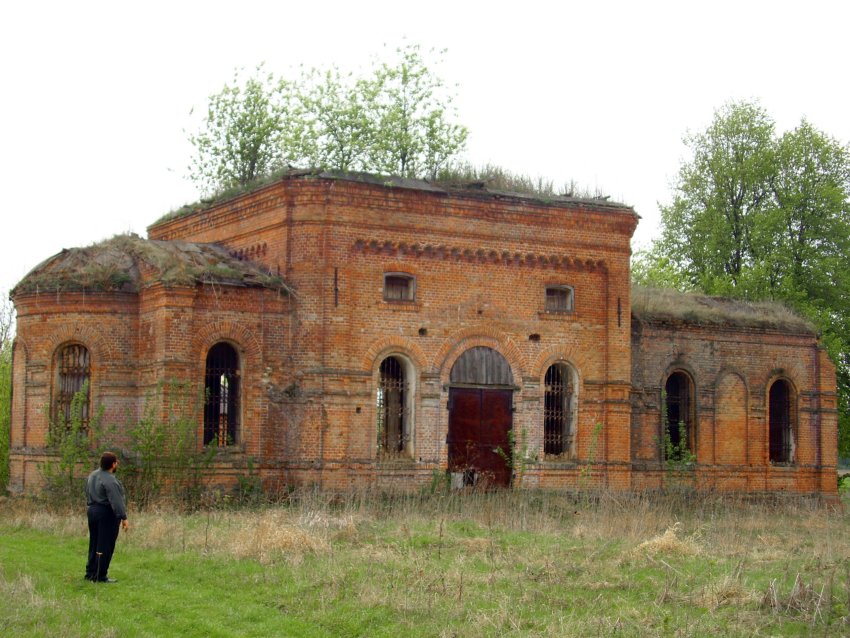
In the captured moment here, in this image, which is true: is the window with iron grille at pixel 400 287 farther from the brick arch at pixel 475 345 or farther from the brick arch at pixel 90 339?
the brick arch at pixel 90 339

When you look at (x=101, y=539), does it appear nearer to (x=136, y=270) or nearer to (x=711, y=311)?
(x=136, y=270)

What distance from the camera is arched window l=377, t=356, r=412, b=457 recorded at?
23422mm

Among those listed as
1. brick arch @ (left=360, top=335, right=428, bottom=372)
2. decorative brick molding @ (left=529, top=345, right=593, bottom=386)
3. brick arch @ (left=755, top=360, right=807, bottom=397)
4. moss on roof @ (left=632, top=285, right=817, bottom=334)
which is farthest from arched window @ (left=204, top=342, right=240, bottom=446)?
brick arch @ (left=755, top=360, right=807, bottom=397)

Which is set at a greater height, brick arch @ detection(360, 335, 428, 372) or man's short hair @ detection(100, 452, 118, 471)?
brick arch @ detection(360, 335, 428, 372)

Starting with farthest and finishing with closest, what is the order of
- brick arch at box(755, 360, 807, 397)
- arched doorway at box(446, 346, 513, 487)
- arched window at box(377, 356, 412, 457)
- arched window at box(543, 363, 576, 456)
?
brick arch at box(755, 360, 807, 397) < arched window at box(543, 363, 576, 456) < arched doorway at box(446, 346, 513, 487) < arched window at box(377, 356, 412, 457)

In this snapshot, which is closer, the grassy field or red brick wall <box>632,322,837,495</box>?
the grassy field

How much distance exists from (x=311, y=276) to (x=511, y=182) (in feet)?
17.4

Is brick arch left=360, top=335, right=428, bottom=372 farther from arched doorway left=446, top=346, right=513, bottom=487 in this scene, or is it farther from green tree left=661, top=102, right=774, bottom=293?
green tree left=661, top=102, right=774, bottom=293

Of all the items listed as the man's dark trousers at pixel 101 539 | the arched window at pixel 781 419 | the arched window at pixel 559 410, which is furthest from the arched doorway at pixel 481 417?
the man's dark trousers at pixel 101 539

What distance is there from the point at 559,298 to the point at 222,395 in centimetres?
753

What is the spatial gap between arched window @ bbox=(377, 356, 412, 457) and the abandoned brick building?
4cm

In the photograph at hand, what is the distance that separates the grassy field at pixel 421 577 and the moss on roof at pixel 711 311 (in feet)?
26.1

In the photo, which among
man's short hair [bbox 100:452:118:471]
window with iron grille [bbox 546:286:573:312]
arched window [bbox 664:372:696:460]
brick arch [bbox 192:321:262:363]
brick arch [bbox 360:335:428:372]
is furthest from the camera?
arched window [bbox 664:372:696:460]

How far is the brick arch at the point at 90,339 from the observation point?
22.6 meters
